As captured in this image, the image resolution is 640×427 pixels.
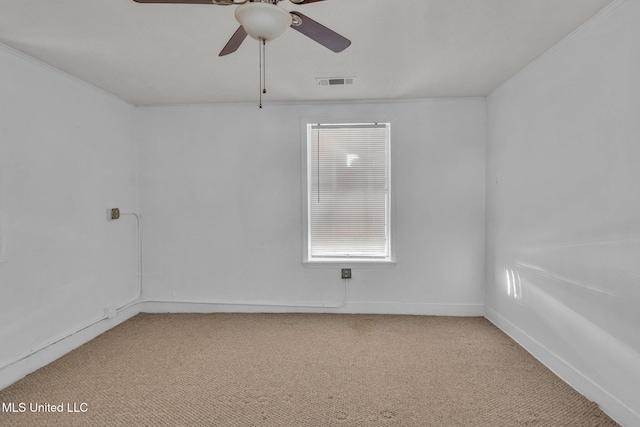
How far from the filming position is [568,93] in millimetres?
2268

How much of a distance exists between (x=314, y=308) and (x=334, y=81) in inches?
97.3

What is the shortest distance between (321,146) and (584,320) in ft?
9.22

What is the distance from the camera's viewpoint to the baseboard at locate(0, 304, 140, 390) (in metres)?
2.34

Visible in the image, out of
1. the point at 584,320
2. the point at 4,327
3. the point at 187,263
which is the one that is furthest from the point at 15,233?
the point at 584,320

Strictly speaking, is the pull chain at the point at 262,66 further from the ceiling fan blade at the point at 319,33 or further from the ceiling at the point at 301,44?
the ceiling fan blade at the point at 319,33

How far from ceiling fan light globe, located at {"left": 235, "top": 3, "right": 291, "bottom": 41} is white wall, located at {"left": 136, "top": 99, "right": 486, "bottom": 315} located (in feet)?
7.67

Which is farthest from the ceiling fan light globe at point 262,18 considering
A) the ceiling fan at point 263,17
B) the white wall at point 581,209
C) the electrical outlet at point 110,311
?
the electrical outlet at point 110,311

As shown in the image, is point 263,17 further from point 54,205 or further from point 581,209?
point 54,205

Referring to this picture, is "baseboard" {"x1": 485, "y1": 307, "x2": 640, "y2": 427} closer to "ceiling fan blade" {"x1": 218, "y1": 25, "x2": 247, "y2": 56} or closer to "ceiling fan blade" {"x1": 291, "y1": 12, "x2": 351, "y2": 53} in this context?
"ceiling fan blade" {"x1": 291, "y1": 12, "x2": 351, "y2": 53}

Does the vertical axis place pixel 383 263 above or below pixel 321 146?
below

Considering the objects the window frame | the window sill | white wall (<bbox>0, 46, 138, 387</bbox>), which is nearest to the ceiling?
white wall (<bbox>0, 46, 138, 387</bbox>)

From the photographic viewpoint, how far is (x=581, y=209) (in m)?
2.14

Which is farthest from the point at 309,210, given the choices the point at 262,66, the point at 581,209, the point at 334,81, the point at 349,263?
the point at 581,209

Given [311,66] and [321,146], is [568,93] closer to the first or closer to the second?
[311,66]
